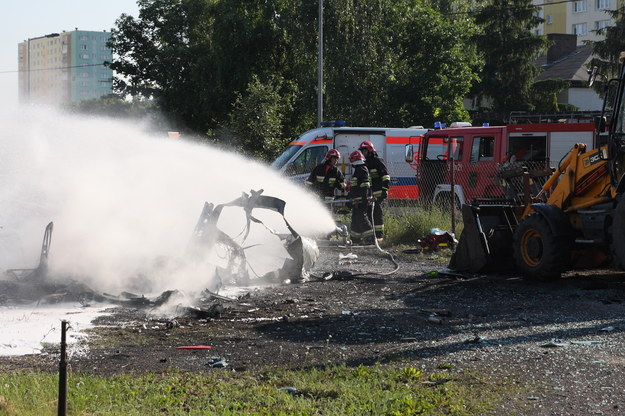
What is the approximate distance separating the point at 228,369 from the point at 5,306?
3871mm

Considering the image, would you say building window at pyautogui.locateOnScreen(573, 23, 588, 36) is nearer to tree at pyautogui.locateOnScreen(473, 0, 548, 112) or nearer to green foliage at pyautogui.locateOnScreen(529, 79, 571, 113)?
tree at pyautogui.locateOnScreen(473, 0, 548, 112)

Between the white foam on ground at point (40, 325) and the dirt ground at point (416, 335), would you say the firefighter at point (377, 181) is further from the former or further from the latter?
the white foam on ground at point (40, 325)

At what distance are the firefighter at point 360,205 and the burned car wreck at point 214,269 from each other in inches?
123

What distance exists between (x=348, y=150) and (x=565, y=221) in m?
13.6

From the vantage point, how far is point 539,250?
11438mm

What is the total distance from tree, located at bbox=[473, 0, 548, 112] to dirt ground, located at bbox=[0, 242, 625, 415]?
117 ft

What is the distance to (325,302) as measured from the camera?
32.9 ft

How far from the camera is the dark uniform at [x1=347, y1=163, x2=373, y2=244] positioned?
1561 cm

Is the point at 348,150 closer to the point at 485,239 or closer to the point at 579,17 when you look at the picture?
the point at 485,239

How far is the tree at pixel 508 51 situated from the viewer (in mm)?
45562

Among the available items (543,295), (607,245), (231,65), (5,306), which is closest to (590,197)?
(607,245)

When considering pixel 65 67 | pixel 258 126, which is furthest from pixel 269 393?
pixel 65 67

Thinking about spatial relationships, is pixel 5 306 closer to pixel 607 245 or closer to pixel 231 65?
pixel 607 245

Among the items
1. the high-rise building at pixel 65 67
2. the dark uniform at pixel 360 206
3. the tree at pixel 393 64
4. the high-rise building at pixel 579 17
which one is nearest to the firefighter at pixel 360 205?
the dark uniform at pixel 360 206
